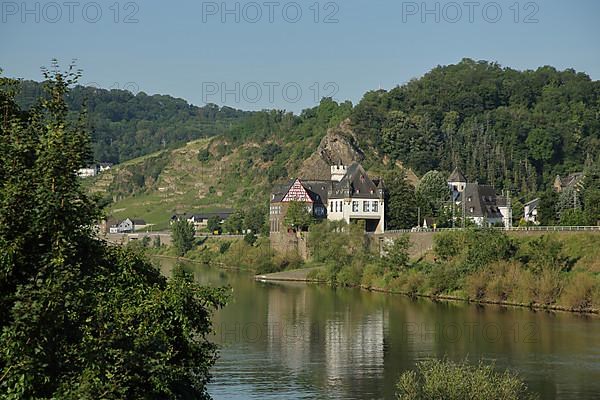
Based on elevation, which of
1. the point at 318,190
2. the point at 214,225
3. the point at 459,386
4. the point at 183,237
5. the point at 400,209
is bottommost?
the point at 459,386

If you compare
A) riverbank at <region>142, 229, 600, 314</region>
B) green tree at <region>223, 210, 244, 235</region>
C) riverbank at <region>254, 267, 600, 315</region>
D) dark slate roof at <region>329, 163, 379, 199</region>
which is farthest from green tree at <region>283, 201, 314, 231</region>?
green tree at <region>223, 210, 244, 235</region>

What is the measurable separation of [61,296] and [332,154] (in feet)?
366

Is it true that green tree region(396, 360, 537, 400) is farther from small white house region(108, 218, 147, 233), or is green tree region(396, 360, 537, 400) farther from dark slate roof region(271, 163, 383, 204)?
small white house region(108, 218, 147, 233)

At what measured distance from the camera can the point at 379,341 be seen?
4412 cm

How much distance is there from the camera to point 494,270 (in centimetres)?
6072

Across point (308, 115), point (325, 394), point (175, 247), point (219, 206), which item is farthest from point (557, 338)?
point (308, 115)

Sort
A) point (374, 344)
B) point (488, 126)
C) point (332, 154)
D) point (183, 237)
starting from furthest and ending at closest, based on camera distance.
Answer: point (488, 126)
point (332, 154)
point (183, 237)
point (374, 344)

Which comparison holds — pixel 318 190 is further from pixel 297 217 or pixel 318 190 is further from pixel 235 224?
pixel 235 224

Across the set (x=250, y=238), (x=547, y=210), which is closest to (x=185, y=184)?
(x=250, y=238)

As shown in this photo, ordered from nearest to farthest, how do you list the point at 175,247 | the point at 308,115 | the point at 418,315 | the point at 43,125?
the point at 43,125 → the point at 418,315 → the point at 175,247 → the point at 308,115

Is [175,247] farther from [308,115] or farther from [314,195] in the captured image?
[308,115]

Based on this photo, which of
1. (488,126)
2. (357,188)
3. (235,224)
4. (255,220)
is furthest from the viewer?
(488,126)

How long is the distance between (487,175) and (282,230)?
36.1 m

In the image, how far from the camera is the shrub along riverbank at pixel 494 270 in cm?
5628
